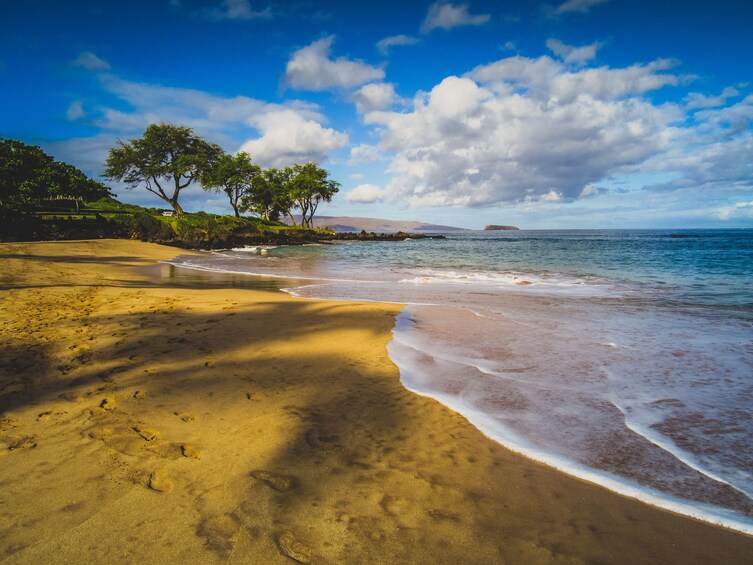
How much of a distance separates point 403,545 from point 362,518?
0.35 m

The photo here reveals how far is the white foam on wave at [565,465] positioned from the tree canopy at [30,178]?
56170 mm

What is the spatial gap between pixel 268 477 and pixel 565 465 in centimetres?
271

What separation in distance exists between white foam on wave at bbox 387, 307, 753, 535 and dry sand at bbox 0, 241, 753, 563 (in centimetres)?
13

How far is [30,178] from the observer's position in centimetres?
4950

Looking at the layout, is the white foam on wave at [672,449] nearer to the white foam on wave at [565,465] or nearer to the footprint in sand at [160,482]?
the white foam on wave at [565,465]

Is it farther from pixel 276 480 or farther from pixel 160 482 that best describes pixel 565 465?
pixel 160 482

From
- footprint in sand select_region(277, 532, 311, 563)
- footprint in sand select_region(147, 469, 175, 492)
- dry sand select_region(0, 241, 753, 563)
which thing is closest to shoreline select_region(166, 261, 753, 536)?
dry sand select_region(0, 241, 753, 563)

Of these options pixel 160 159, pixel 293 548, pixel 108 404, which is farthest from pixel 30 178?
pixel 293 548

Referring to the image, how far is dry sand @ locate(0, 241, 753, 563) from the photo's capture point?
7.69 ft

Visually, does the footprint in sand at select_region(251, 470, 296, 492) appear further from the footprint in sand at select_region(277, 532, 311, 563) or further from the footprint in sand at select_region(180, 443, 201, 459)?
the footprint in sand at select_region(180, 443, 201, 459)

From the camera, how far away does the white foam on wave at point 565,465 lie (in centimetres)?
278

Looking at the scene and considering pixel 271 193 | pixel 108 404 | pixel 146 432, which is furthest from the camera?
pixel 271 193

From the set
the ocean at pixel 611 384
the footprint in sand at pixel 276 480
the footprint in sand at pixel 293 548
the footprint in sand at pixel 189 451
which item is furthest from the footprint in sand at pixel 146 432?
the ocean at pixel 611 384

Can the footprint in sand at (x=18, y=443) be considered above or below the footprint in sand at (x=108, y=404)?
above
